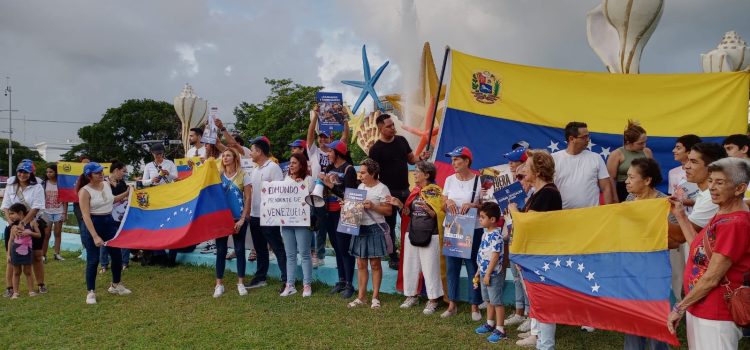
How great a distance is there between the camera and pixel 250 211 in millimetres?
7891

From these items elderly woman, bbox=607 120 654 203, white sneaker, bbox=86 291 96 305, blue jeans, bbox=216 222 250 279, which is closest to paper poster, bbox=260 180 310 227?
blue jeans, bbox=216 222 250 279

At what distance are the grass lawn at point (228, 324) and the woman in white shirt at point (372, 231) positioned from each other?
32 centimetres

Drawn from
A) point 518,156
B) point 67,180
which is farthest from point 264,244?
point 67,180

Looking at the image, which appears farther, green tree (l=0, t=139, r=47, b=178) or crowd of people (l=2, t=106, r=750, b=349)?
green tree (l=0, t=139, r=47, b=178)

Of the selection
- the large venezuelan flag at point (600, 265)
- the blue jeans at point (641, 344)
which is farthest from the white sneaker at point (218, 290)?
the blue jeans at point (641, 344)

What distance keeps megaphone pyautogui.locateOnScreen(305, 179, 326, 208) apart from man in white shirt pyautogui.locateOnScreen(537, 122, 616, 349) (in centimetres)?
301

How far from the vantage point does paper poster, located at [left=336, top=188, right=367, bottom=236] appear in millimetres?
6711

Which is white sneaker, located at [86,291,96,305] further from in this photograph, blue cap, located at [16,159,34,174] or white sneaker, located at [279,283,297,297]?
white sneaker, located at [279,283,297,297]

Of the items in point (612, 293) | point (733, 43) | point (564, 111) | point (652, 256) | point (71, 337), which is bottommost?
point (71, 337)

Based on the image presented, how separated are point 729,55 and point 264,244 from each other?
107ft

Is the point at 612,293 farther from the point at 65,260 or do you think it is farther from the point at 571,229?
the point at 65,260

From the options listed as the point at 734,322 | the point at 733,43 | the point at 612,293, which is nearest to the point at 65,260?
the point at 612,293

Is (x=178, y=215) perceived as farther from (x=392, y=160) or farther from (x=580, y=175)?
(x=580, y=175)

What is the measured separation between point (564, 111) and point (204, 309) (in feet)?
16.6
